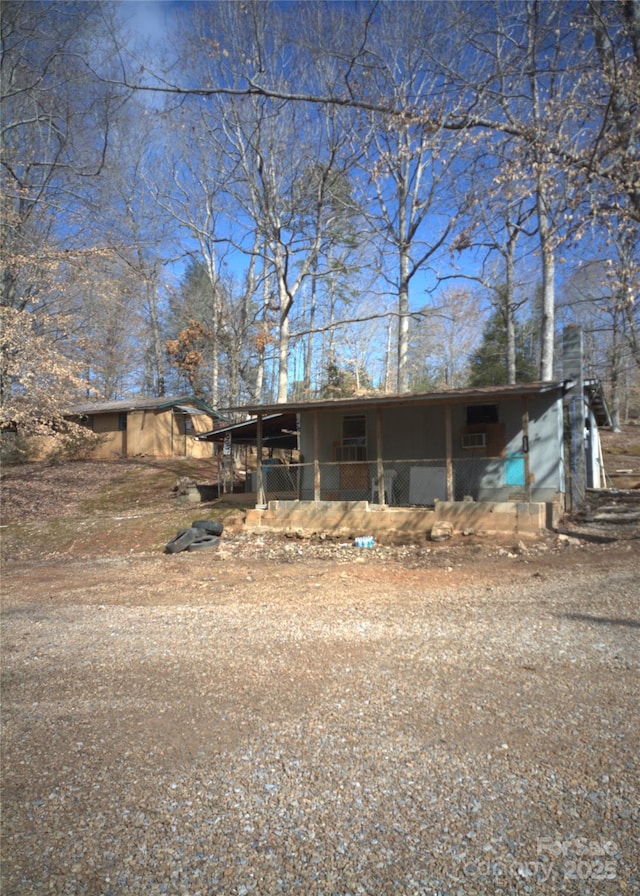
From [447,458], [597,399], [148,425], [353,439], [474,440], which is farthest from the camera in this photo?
[148,425]

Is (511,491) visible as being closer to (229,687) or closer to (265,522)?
(265,522)

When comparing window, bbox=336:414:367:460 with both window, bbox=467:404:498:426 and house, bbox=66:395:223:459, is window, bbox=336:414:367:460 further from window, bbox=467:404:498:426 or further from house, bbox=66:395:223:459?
house, bbox=66:395:223:459

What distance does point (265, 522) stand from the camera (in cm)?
1296

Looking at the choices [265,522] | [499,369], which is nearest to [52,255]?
[265,522]

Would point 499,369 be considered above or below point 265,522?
above

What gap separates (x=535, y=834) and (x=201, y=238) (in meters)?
27.7

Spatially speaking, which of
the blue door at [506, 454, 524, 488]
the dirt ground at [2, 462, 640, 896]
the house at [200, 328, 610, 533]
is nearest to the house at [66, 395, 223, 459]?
the house at [200, 328, 610, 533]

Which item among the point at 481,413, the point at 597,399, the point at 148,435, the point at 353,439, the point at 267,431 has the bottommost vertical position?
the point at 353,439

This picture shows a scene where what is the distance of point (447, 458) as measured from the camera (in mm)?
11430

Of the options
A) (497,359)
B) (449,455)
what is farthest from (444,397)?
(497,359)

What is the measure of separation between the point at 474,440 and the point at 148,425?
17.6 meters

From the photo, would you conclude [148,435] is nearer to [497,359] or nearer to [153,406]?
[153,406]

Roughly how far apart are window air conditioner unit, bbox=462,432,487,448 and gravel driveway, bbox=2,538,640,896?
287 inches

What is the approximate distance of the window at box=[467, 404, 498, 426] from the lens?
1306 cm
